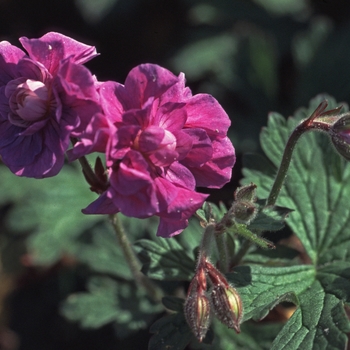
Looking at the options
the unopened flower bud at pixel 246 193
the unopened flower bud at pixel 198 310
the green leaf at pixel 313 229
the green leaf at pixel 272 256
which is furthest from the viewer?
the green leaf at pixel 272 256

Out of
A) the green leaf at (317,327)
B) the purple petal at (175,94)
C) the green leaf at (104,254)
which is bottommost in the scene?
the green leaf at (104,254)

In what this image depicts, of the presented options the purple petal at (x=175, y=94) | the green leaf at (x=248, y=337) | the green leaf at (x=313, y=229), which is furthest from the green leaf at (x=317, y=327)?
the purple petal at (x=175, y=94)

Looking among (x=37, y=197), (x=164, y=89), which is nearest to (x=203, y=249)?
(x=164, y=89)

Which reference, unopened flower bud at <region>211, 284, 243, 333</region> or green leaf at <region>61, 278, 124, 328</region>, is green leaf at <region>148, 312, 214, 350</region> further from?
green leaf at <region>61, 278, 124, 328</region>

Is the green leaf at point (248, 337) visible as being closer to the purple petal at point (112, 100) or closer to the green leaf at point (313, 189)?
the green leaf at point (313, 189)

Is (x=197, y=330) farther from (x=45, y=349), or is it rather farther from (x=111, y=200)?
(x=45, y=349)

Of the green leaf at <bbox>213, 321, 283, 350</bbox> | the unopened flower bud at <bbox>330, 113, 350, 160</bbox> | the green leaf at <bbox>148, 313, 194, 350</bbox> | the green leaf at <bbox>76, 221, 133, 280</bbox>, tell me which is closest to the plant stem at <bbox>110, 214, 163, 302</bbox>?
the green leaf at <bbox>76, 221, 133, 280</bbox>

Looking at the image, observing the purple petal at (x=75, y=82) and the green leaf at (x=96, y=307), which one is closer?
the purple petal at (x=75, y=82)

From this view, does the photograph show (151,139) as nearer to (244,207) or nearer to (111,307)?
(244,207)
